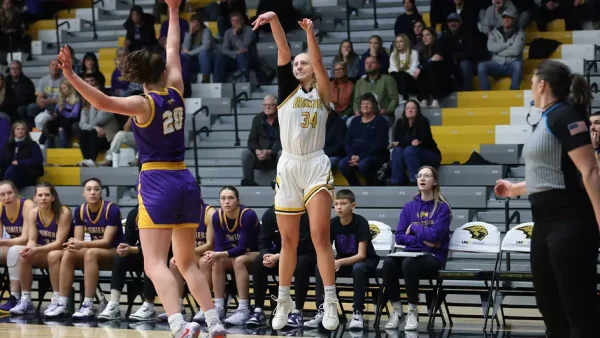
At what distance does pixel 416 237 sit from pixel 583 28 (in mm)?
6092

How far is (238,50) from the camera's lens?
14.4 metres

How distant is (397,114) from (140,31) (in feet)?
15.8

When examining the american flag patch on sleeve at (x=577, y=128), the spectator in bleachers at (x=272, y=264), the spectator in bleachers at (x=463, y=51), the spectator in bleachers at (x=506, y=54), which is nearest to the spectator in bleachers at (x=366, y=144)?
the spectator in bleachers at (x=463, y=51)

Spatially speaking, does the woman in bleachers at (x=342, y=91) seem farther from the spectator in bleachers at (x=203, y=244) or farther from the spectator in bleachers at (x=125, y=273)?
the spectator in bleachers at (x=125, y=273)

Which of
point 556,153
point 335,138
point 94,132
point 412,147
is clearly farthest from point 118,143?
point 556,153

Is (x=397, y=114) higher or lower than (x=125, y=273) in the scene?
higher

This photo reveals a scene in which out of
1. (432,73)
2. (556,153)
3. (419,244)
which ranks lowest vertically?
(419,244)

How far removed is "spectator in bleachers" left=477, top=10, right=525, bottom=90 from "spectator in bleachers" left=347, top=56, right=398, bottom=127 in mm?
A: 1392

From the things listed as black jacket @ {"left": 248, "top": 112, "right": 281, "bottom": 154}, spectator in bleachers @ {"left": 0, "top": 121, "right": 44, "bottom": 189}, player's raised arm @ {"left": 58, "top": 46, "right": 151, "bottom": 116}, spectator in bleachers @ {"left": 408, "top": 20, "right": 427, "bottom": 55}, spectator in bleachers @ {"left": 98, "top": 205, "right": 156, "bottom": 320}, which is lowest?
spectator in bleachers @ {"left": 98, "top": 205, "right": 156, "bottom": 320}

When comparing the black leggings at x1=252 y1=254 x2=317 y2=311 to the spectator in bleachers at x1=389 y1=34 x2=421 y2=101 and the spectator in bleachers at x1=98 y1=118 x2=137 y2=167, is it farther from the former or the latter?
the spectator in bleachers at x1=98 y1=118 x2=137 y2=167

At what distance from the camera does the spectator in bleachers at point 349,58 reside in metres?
13.3

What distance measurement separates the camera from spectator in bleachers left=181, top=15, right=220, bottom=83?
14.6 metres

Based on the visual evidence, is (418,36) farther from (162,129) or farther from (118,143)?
(162,129)

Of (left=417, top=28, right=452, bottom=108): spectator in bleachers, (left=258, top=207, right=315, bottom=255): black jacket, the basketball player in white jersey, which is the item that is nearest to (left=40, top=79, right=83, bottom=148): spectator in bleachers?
(left=417, top=28, right=452, bottom=108): spectator in bleachers
